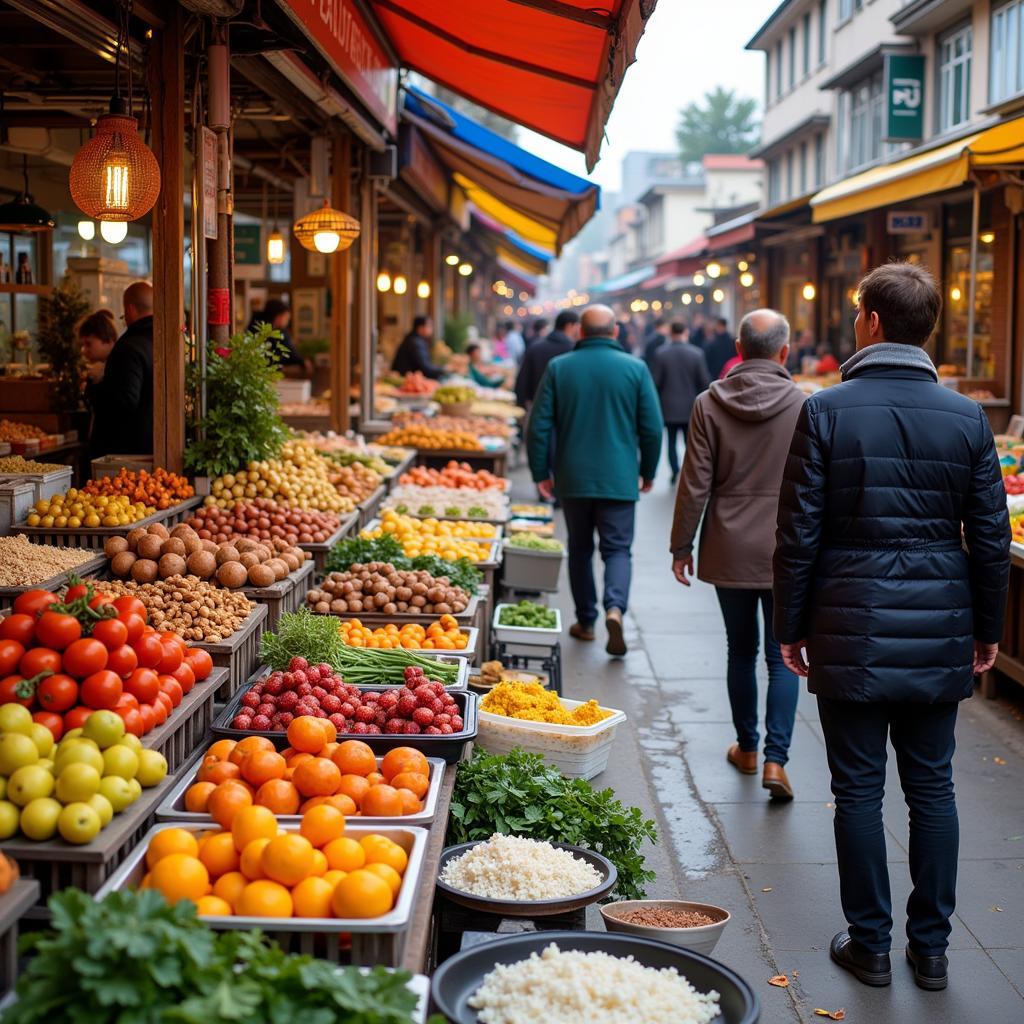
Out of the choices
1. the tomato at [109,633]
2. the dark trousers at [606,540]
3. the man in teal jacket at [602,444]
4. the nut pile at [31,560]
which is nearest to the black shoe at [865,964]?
the tomato at [109,633]

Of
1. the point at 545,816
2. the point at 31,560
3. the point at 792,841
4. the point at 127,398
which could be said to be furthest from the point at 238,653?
the point at 127,398

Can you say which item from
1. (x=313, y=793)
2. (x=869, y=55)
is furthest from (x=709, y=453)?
(x=869, y=55)

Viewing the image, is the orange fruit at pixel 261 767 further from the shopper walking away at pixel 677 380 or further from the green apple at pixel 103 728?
the shopper walking away at pixel 677 380

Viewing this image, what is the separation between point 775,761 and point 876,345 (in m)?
2.46

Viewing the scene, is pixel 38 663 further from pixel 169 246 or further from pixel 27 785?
pixel 169 246

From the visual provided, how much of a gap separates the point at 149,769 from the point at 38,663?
0.43m

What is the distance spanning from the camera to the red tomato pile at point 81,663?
137 inches

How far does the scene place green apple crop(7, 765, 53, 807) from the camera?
3.12 meters

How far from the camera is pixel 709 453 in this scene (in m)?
6.13

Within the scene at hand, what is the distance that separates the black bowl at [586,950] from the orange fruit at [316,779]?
0.73 metres

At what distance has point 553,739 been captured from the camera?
5336 millimetres

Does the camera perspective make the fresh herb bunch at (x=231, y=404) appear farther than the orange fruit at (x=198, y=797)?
Yes

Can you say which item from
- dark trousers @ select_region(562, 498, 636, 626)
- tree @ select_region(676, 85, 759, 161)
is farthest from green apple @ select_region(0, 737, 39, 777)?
tree @ select_region(676, 85, 759, 161)

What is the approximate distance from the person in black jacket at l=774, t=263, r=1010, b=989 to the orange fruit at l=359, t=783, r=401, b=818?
1390 mm
